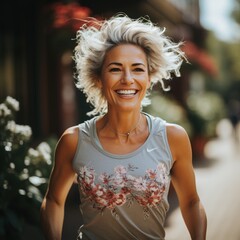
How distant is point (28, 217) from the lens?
13.3 feet

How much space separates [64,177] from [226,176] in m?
9.28

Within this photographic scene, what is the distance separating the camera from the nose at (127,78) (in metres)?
2.54

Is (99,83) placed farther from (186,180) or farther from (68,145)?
(186,180)

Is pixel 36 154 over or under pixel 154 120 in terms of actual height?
under

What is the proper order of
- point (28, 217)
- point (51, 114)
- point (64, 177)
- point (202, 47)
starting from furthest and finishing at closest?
point (202, 47)
point (51, 114)
point (28, 217)
point (64, 177)

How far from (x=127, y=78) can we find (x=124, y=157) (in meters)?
0.39

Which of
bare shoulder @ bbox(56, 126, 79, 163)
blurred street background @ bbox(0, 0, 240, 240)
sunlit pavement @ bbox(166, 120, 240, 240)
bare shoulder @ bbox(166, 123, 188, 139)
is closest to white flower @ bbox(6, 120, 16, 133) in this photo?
blurred street background @ bbox(0, 0, 240, 240)

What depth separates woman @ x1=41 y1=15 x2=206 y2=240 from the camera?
2.46m

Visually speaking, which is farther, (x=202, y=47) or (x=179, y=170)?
(x=202, y=47)

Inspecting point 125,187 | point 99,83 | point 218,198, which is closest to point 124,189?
point 125,187

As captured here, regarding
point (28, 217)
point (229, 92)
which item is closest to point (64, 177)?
point (28, 217)

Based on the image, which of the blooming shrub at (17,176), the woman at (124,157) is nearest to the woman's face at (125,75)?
the woman at (124,157)

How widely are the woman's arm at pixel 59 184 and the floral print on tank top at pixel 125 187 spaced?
0.54 ft

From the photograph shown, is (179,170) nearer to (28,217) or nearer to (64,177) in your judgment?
(64,177)
